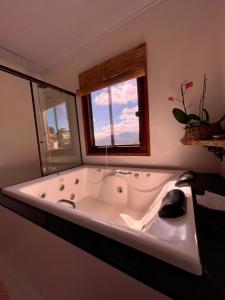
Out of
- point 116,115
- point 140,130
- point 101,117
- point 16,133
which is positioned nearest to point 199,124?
point 140,130

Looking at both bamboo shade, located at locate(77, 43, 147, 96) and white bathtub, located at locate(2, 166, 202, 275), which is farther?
bamboo shade, located at locate(77, 43, 147, 96)

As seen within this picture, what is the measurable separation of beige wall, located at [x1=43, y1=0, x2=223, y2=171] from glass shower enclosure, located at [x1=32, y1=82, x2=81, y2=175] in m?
0.86

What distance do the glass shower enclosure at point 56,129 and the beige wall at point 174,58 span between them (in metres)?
0.86

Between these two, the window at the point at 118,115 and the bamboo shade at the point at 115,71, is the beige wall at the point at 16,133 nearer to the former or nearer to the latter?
the bamboo shade at the point at 115,71

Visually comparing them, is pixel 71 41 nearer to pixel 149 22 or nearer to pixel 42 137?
pixel 149 22

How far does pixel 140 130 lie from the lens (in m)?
1.61

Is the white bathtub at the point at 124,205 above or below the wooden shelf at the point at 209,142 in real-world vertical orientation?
below

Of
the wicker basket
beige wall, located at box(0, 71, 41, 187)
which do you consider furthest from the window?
beige wall, located at box(0, 71, 41, 187)

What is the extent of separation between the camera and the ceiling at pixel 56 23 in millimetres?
1302

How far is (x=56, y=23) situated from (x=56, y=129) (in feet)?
3.84

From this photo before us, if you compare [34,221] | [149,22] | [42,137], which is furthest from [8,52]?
[34,221]

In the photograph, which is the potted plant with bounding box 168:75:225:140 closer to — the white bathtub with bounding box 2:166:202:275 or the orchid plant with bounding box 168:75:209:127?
the orchid plant with bounding box 168:75:209:127

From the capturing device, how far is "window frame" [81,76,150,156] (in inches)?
60.2

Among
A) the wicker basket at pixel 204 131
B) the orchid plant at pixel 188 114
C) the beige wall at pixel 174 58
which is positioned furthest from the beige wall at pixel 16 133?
the wicker basket at pixel 204 131
